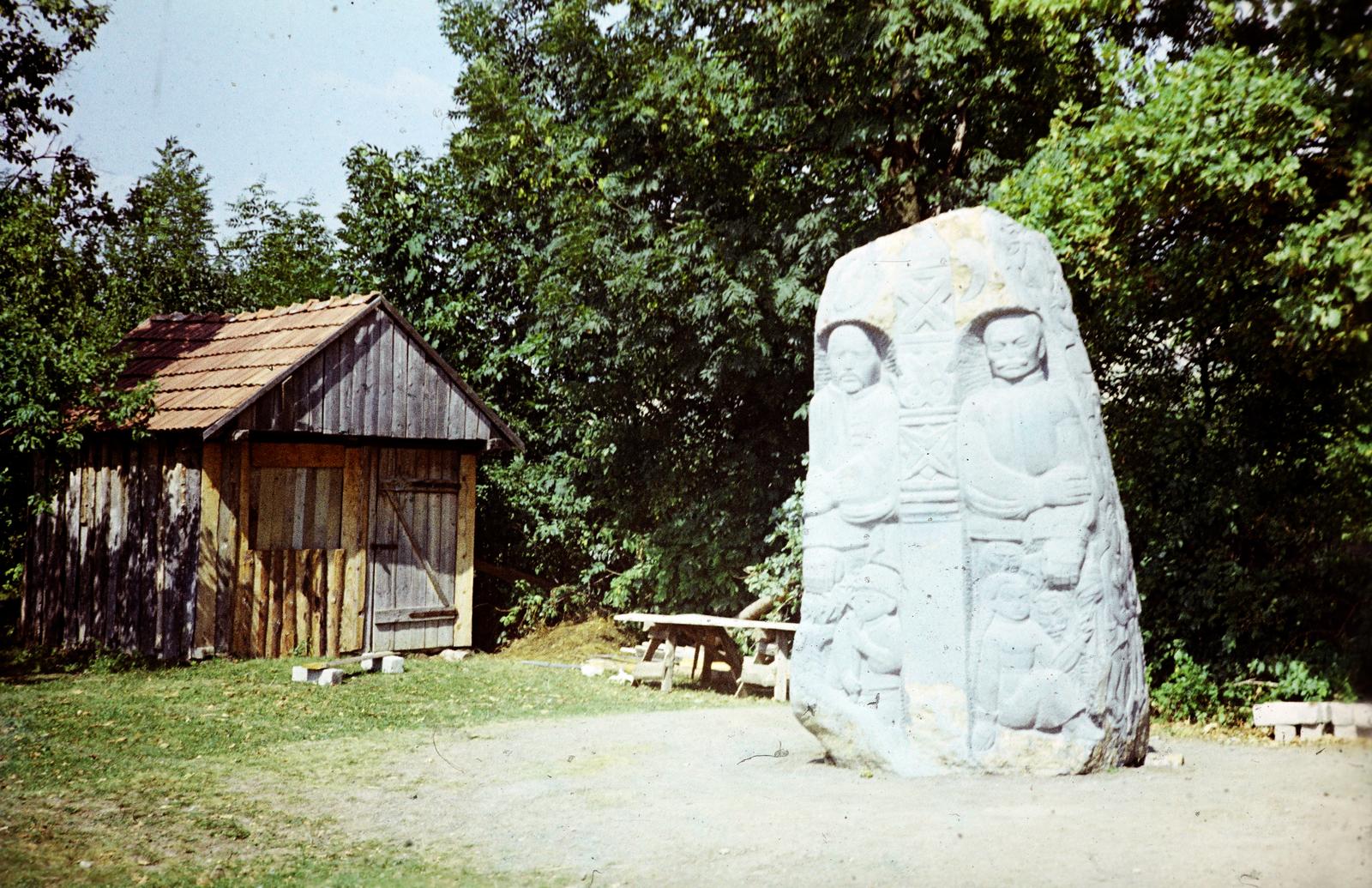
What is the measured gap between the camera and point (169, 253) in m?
21.8

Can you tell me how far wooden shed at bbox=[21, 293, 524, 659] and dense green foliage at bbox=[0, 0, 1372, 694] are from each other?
3.53ft

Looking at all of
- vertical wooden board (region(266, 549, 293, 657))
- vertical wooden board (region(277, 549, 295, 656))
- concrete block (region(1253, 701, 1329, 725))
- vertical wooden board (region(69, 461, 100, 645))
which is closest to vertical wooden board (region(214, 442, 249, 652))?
vertical wooden board (region(266, 549, 293, 657))

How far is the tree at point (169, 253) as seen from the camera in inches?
756

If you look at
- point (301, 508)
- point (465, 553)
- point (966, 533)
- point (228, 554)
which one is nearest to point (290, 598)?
point (228, 554)

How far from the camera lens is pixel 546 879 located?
230 inches

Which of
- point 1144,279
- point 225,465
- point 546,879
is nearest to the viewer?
point 546,879

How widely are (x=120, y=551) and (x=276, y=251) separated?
12122 mm

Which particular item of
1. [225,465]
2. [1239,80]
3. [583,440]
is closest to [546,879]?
[1239,80]

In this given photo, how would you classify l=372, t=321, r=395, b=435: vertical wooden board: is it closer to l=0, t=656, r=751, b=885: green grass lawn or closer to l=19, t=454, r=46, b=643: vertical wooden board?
l=0, t=656, r=751, b=885: green grass lawn

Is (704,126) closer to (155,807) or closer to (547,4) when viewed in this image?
(547,4)

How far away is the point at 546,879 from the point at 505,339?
15.0 m

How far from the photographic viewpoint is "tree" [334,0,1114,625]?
1419 cm

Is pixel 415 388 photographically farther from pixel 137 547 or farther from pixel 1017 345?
pixel 1017 345

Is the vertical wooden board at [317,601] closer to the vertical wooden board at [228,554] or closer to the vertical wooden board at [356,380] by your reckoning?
the vertical wooden board at [228,554]
